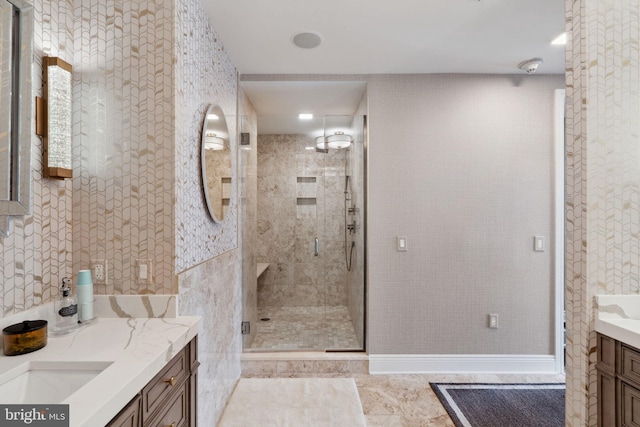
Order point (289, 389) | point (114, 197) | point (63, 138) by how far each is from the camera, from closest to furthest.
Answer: point (63, 138), point (114, 197), point (289, 389)

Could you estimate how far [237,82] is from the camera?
9.30 ft

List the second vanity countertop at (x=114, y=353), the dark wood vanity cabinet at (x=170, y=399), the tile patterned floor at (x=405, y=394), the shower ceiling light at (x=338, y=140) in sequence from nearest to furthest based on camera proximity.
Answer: the second vanity countertop at (x=114, y=353)
the dark wood vanity cabinet at (x=170, y=399)
the tile patterned floor at (x=405, y=394)
the shower ceiling light at (x=338, y=140)

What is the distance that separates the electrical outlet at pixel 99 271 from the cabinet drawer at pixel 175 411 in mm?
639

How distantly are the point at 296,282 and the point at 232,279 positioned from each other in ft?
3.08

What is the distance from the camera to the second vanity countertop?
806mm

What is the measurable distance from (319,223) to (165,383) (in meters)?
2.11

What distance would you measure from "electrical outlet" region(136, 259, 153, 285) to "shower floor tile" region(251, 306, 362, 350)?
174cm

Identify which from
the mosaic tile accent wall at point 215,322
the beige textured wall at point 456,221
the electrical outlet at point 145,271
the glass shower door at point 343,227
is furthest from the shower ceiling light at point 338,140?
the electrical outlet at point 145,271

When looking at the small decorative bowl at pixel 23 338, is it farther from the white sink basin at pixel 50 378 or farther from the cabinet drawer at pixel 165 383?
the cabinet drawer at pixel 165 383

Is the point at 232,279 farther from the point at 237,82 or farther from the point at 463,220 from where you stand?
the point at 463,220

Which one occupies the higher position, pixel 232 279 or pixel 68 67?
pixel 68 67

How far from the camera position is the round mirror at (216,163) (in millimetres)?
1942

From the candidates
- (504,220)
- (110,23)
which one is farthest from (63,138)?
(504,220)

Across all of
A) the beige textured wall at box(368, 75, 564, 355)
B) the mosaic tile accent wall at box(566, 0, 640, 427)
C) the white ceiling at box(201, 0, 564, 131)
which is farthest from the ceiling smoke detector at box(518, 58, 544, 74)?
the mosaic tile accent wall at box(566, 0, 640, 427)
